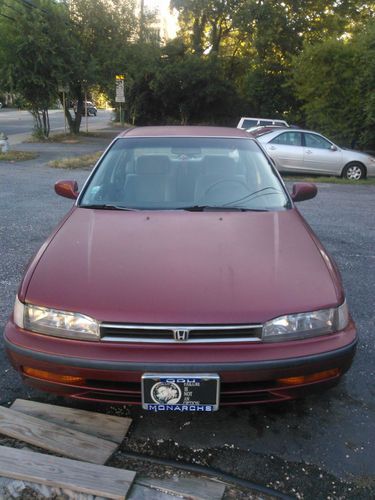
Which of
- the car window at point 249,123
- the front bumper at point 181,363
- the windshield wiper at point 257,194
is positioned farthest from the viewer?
the car window at point 249,123

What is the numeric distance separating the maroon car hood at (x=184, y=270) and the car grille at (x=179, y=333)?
0.03m

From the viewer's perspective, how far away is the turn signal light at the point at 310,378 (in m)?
2.19

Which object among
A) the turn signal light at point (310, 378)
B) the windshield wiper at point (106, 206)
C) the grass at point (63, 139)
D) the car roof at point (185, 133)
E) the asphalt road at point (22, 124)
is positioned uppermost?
the car roof at point (185, 133)

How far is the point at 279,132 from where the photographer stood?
12.1m

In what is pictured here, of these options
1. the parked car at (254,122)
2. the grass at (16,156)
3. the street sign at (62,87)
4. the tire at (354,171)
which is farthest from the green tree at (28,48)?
the tire at (354,171)

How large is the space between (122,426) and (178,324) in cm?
70

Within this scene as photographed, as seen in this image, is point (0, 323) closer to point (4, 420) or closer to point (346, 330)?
point (4, 420)

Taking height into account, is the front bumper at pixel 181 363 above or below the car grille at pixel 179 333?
below

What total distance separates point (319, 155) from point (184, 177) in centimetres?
934

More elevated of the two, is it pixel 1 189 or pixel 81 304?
pixel 81 304

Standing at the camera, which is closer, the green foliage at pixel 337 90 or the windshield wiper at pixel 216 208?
the windshield wiper at pixel 216 208

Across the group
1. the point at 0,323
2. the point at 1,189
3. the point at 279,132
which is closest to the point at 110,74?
the point at 279,132

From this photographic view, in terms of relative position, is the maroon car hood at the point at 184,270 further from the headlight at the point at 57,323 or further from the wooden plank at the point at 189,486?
the wooden plank at the point at 189,486

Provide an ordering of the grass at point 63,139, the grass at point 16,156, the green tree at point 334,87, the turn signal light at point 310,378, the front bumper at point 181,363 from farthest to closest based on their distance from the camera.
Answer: the grass at point 63,139
the green tree at point 334,87
the grass at point 16,156
the turn signal light at point 310,378
the front bumper at point 181,363
